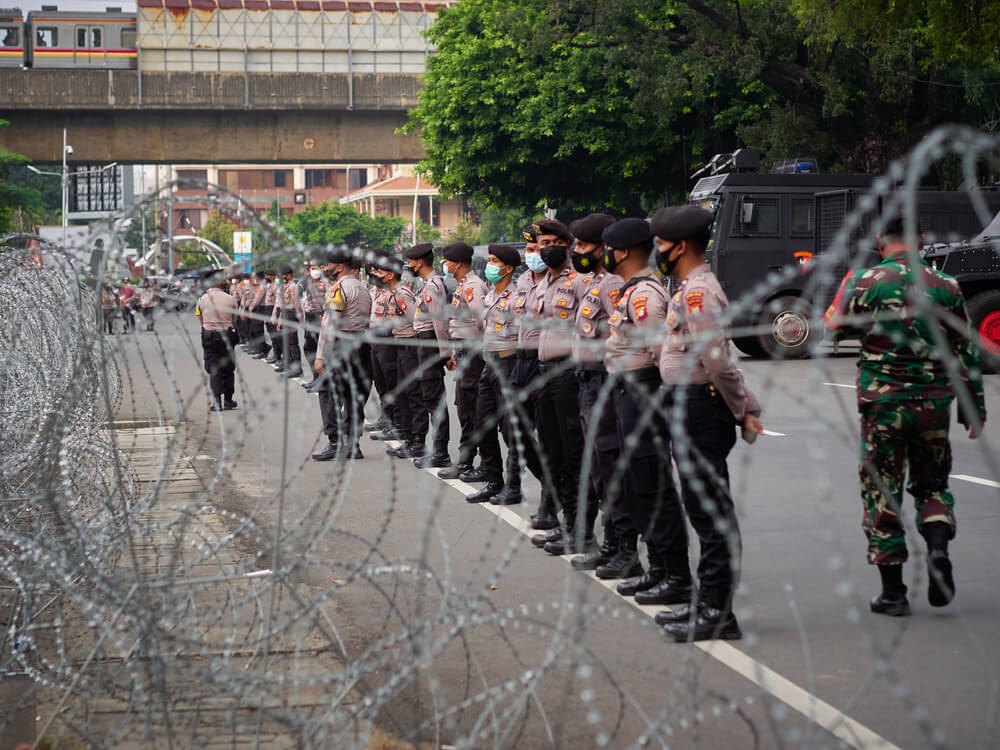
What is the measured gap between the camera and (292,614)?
3764mm

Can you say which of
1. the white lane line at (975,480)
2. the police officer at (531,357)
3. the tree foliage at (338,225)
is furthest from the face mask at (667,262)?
the tree foliage at (338,225)

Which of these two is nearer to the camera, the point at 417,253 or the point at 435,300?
the point at 435,300

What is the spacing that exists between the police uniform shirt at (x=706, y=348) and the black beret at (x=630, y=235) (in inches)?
24.2

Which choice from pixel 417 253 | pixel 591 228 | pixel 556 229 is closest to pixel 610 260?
pixel 591 228

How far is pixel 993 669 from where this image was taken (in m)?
4.66

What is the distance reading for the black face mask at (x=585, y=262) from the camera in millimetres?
6836

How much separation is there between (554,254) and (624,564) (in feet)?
6.14

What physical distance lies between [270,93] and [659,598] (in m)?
35.9

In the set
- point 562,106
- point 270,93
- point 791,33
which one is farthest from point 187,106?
point 791,33

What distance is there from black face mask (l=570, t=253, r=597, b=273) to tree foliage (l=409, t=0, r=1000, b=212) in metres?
17.0

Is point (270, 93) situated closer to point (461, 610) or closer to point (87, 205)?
point (461, 610)

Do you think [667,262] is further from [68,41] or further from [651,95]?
[68,41]

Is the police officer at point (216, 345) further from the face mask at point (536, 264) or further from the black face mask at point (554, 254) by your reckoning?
the black face mask at point (554, 254)

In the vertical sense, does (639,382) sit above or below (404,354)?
above
